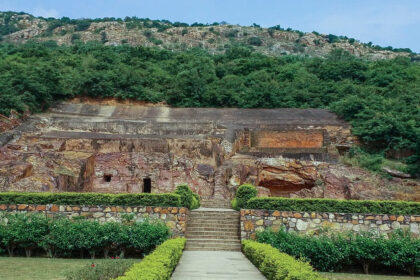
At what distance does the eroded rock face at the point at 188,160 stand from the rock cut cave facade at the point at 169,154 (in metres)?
0.04

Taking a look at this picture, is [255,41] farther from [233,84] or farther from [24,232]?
[24,232]

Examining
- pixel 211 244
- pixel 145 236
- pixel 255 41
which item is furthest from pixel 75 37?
pixel 145 236

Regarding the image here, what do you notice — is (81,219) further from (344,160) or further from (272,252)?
(344,160)

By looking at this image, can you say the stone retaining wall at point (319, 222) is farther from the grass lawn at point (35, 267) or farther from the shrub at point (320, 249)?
the grass lawn at point (35, 267)

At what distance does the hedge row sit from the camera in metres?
6.36

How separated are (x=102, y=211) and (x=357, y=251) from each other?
5956mm

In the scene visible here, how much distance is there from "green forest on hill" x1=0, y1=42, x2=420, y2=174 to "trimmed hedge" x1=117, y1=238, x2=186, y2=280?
15.4 m

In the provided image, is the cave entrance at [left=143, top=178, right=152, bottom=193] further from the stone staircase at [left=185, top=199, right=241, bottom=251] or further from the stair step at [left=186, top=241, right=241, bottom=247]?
the stair step at [left=186, top=241, right=241, bottom=247]

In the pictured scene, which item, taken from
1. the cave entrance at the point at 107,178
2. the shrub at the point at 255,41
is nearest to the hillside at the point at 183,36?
the shrub at the point at 255,41

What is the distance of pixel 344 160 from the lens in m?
23.3

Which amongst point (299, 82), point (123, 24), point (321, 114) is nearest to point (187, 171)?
point (321, 114)

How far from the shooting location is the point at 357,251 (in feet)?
34.3

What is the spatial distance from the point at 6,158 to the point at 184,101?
18408 millimetres

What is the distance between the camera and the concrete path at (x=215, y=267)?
8125 mm
